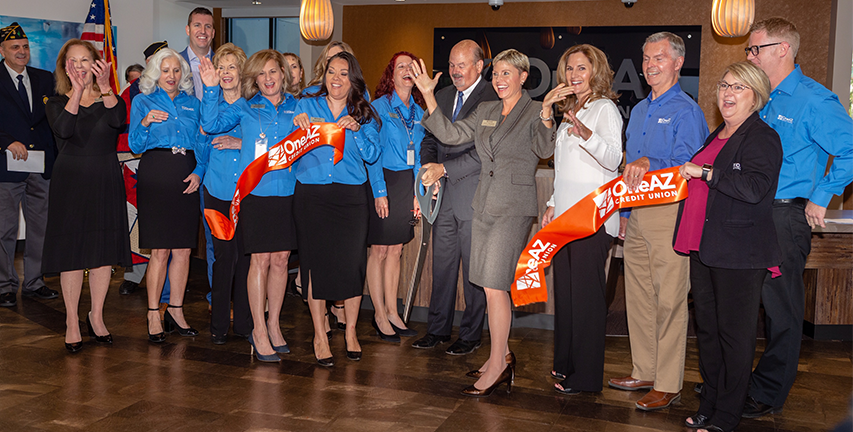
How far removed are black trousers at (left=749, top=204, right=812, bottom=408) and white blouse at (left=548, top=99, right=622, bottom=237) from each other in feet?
2.50

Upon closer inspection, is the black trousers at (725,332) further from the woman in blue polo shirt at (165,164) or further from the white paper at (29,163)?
the white paper at (29,163)

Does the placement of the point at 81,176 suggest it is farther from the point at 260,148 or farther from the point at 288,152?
the point at 288,152

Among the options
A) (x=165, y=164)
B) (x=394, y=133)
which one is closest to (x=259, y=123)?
(x=165, y=164)

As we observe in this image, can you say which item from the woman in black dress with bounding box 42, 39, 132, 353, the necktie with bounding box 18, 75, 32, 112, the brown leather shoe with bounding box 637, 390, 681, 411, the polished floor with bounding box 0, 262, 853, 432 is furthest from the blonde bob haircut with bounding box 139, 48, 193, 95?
the brown leather shoe with bounding box 637, 390, 681, 411

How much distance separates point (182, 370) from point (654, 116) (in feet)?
9.19

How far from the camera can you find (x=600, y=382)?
130 inches

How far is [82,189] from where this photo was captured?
3.85 m

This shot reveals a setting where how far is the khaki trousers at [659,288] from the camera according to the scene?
3141mm

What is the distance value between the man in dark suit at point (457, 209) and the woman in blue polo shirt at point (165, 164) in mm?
1447

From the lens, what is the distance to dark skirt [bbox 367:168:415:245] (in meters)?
4.21

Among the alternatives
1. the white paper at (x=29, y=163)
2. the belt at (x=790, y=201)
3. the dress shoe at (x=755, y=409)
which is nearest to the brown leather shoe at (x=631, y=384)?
the dress shoe at (x=755, y=409)

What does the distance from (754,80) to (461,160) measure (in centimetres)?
162

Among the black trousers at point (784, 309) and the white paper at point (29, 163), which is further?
the white paper at point (29, 163)

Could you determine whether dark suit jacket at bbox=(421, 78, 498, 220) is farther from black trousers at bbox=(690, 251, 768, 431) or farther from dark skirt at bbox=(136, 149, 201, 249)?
dark skirt at bbox=(136, 149, 201, 249)
